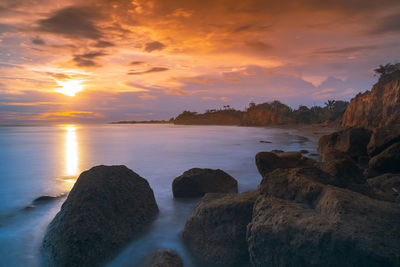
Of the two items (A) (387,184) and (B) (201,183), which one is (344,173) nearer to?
(A) (387,184)

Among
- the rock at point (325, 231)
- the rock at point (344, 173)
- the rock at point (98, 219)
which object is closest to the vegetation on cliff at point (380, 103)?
the rock at point (344, 173)

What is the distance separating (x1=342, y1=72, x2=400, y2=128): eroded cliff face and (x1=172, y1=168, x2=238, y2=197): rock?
76.9ft

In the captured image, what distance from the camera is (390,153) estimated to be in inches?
252

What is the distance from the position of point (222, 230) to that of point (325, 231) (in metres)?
1.38

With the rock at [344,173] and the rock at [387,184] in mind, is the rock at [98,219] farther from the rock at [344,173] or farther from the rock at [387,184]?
the rock at [387,184]

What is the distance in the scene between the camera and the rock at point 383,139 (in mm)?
7371

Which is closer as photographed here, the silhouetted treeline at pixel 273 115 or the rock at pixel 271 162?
the rock at pixel 271 162

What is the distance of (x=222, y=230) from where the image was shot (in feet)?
10.4

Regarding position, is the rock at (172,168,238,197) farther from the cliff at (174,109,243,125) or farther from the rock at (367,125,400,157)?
the cliff at (174,109,243,125)

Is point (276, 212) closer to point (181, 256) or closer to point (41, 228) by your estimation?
point (181, 256)

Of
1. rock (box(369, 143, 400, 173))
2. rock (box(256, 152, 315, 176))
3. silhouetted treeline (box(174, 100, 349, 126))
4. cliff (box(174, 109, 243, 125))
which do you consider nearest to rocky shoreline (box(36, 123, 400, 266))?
rock (box(369, 143, 400, 173))

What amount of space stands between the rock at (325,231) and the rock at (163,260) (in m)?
1.03

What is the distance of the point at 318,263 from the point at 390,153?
5.86m

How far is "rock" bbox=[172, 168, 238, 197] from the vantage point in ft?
18.2
